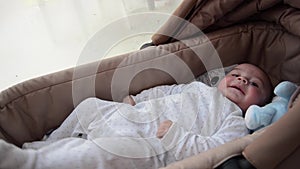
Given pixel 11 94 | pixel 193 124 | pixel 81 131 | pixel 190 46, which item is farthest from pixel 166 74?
pixel 11 94

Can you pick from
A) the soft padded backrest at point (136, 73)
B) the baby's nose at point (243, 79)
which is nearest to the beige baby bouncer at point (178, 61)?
the soft padded backrest at point (136, 73)

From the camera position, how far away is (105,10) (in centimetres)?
223

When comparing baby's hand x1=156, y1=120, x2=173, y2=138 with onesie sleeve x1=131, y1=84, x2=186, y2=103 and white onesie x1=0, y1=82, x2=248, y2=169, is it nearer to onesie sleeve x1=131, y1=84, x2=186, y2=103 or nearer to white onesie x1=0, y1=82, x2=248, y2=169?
white onesie x1=0, y1=82, x2=248, y2=169

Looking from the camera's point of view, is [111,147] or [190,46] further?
[190,46]

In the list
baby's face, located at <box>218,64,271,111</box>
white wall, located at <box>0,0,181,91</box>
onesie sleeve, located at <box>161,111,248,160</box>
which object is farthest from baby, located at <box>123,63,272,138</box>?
white wall, located at <box>0,0,181,91</box>

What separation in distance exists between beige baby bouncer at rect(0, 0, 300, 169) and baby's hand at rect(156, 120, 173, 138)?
0.22 metres

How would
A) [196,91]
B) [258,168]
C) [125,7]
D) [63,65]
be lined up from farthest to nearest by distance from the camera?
[125,7] → [63,65] → [196,91] → [258,168]

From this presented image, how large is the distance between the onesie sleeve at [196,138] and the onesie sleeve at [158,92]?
19 cm

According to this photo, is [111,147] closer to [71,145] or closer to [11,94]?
[71,145]

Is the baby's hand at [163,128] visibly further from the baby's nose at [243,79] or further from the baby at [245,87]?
the baby's nose at [243,79]

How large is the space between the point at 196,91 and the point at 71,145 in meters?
0.45

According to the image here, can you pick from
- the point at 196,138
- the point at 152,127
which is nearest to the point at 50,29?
the point at 152,127

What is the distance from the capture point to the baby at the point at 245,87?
1194 mm

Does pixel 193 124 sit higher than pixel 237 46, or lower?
lower
